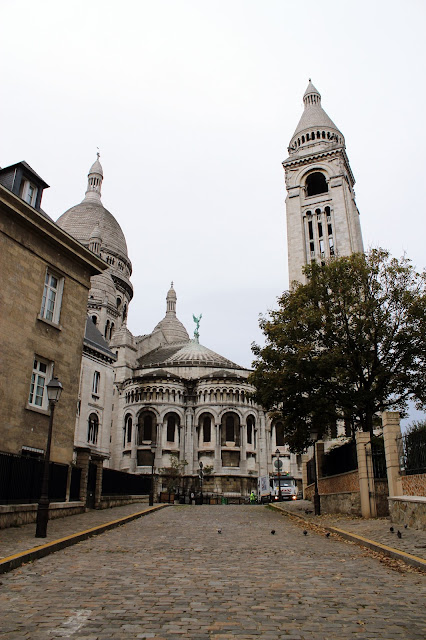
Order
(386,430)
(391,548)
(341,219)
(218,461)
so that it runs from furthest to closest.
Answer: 1. (341,219)
2. (218,461)
3. (386,430)
4. (391,548)

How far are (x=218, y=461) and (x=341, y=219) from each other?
3195 cm

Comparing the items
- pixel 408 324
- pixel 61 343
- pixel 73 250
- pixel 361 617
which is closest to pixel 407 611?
pixel 361 617

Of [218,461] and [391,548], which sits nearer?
[391,548]

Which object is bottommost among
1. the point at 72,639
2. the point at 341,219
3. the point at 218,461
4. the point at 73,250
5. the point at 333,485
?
the point at 72,639

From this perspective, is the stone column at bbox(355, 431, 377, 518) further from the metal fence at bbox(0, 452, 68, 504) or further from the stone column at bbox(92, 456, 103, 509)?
the stone column at bbox(92, 456, 103, 509)

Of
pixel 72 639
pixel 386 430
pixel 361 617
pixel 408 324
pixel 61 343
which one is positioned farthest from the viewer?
pixel 408 324

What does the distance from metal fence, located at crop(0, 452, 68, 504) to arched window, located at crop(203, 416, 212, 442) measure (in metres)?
42.7

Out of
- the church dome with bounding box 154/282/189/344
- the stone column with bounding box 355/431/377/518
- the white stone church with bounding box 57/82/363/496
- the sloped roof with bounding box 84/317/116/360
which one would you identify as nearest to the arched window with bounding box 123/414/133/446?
the white stone church with bounding box 57/82/363/496

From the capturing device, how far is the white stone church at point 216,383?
56.9 metres

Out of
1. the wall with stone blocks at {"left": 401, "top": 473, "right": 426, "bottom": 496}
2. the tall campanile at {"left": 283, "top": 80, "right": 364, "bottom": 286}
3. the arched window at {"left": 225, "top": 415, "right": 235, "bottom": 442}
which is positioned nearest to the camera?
the wall with stone blocks at {"left": 401, "top": 473, "right": 426, "bottom": 496}

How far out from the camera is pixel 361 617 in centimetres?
545

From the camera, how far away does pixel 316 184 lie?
70688 mm

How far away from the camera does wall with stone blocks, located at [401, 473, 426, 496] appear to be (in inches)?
511

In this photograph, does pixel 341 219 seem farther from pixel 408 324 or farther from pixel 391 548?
pixel 391 548
